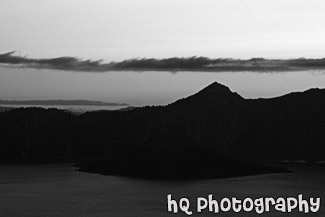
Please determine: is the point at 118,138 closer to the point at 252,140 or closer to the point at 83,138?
the point at 83,138

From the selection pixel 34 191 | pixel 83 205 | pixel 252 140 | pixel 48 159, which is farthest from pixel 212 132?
pixel 83 205

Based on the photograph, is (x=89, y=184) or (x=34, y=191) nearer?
(x=34, y=191)

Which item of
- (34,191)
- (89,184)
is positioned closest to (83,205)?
(34,191)

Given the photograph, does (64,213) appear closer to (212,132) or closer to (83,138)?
(83,138)

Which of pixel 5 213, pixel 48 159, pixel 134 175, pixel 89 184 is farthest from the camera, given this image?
pixel 48 159

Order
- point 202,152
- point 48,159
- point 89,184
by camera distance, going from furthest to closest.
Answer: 1. point 48,159
2. point 202,152
3. point 89,184

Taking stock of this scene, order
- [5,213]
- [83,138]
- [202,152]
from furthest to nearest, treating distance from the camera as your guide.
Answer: [83,138] < [202,152] < [5,213]
